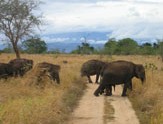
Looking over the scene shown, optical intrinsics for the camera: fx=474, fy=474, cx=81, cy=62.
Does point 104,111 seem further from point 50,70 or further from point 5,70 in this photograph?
point 5,70

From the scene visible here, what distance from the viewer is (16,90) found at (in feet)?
61.2

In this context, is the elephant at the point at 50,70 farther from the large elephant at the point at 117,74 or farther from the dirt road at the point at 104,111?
the large elephant at the point at 117,74

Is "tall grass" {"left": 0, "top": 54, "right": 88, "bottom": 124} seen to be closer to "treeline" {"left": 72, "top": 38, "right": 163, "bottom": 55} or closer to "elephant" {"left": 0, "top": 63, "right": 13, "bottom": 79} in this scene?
"elephant" {"left": 0, "top": 63, "right": 13, "bottom": 79}

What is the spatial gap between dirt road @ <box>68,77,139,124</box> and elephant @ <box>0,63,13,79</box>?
509cm

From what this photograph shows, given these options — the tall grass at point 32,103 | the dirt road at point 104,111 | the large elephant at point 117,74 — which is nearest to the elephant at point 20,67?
the tall grass at point 32,103

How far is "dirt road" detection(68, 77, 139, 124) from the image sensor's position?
14492 millimetres

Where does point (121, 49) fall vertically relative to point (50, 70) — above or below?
below

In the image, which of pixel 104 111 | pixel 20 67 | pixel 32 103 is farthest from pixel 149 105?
pixel 20 67

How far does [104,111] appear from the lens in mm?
16250

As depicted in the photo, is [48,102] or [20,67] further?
[20,67]

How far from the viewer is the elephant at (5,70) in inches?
942

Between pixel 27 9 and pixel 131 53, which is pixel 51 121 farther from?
pixel 131 53

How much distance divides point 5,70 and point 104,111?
9.34m

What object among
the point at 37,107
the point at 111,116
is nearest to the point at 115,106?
the point at 111,116
